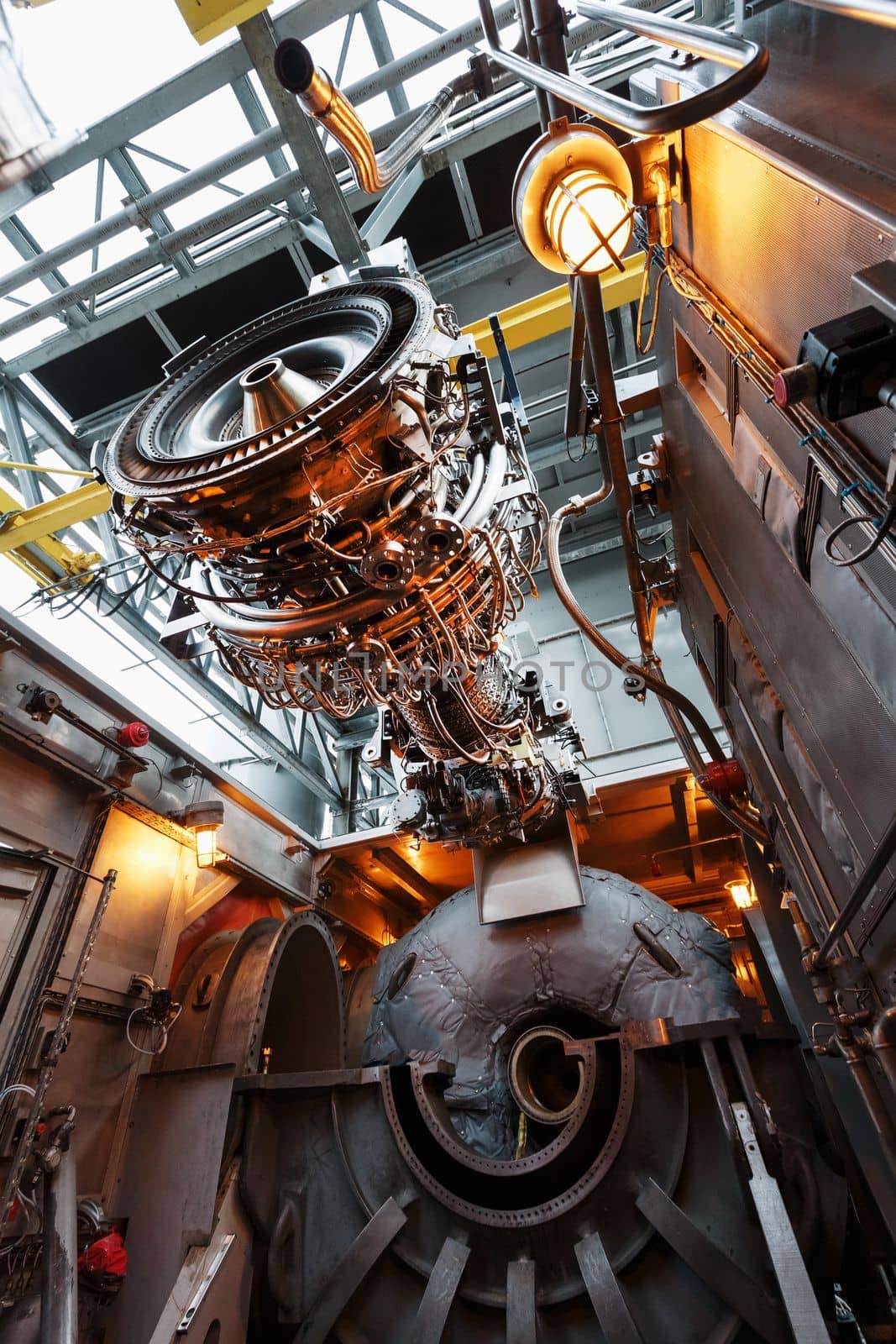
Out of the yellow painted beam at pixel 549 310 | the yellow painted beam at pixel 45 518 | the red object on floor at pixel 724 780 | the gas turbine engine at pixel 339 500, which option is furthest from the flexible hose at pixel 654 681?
the yellow painted beam at pixel 45 518

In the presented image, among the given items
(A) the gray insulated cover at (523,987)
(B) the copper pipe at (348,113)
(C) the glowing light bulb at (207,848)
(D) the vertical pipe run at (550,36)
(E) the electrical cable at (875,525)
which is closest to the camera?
(E) the electrical cable at (875,525)

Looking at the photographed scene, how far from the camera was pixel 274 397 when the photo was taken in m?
2.21

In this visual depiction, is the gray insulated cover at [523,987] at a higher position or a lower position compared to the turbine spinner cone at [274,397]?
lower

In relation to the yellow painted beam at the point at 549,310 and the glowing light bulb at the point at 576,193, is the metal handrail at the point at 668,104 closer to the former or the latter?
the glowing light bulb at the point at 576,193

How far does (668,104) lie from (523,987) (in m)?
3.64

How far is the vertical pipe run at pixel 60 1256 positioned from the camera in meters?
2.44

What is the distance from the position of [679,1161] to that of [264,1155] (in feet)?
6.12

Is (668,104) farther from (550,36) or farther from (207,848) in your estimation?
(207,848)

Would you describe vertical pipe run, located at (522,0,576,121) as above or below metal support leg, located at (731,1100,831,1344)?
above

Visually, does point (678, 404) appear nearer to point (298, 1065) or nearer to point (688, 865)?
point (298, 1065)

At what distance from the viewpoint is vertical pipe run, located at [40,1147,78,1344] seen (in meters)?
2.44

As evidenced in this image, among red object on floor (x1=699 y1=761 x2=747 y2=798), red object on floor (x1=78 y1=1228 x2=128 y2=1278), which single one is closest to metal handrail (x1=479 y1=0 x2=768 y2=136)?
red object on floor (x1=699 y1=761 x2=747 y2=798)

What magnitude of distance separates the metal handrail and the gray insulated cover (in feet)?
11.2

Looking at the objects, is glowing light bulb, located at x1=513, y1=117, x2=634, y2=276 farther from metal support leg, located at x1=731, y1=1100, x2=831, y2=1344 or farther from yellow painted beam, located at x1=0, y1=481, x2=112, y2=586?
A: yellow painted beam, located at x1=0, y1=481, x2=112, y2=586
